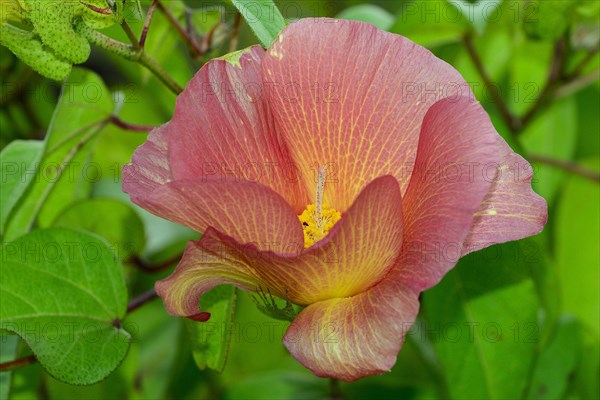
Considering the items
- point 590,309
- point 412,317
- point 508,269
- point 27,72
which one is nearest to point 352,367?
point 412,317

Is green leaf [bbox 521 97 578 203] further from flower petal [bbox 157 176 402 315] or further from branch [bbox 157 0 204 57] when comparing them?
flower petal [bbox 157 176 402 315]

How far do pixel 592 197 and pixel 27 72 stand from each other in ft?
2.40

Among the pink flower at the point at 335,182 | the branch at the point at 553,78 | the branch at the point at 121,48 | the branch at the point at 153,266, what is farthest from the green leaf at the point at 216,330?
the branch at the point at 553,78

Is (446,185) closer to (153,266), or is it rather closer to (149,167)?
(149,167)

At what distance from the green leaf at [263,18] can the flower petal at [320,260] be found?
0.16 metres

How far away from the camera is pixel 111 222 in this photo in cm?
99

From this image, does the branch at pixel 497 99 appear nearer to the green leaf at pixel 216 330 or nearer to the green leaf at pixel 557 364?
the green leaf at pixel 557 364

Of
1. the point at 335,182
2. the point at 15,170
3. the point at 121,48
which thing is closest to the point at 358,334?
the point at 335,182

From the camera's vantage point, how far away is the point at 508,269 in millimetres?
858

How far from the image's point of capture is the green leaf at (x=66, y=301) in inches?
29.0

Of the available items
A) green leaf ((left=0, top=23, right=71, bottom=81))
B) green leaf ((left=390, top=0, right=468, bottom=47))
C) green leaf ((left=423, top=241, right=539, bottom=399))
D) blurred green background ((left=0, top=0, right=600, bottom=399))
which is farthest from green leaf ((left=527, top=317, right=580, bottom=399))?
green leaf ((left=0, top=23, right=71, bottom=81))

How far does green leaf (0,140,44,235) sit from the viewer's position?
0.80 meters

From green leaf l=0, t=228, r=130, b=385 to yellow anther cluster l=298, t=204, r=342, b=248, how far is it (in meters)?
0.19

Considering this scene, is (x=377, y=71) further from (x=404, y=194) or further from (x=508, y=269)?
(x=508, y=269)
